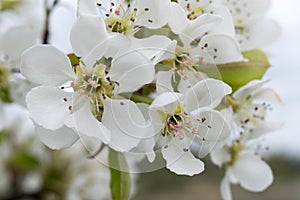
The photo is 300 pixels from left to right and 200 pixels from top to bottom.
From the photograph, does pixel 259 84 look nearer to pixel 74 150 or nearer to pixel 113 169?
pixel 113 169

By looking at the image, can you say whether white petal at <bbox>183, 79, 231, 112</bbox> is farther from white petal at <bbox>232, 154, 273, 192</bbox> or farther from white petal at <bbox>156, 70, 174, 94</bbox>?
white petal at <bbox>232, 154, 273, 192</bbox>

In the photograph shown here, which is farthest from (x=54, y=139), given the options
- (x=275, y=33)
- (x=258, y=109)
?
(x=275, y=33)

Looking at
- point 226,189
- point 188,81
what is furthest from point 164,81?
point 226,189

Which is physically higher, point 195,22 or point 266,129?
point 195,22

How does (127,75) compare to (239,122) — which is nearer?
(127,75)

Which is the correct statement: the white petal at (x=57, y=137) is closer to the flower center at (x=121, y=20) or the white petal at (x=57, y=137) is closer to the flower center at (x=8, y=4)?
the flower center at (x=121, y=20)

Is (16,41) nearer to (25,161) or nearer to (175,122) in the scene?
(175,122)

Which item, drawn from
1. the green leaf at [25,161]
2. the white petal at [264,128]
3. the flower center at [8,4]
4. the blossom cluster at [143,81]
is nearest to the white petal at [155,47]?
the blossom cluster at [143,81]
